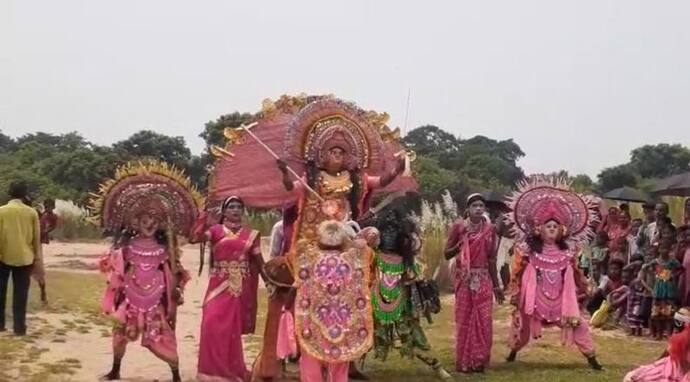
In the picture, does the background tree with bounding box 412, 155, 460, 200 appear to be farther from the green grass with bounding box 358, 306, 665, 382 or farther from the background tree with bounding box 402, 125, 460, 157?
the green grass with bounding box 358, 306, 665, 382

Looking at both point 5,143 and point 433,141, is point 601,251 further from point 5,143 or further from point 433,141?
point 5,143

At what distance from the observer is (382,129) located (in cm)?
941

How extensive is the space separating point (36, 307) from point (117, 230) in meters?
6.06

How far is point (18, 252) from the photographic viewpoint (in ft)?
36.1

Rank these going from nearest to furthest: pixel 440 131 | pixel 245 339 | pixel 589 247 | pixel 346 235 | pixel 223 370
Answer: pixel 346 235
pixel 223 370
pixel 245 339
pixel 589 247
pixel 440 131

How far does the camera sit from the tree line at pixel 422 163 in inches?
1535

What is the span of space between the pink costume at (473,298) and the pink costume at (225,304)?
2139 mm

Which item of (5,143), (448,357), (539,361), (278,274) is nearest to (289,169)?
(278,274)

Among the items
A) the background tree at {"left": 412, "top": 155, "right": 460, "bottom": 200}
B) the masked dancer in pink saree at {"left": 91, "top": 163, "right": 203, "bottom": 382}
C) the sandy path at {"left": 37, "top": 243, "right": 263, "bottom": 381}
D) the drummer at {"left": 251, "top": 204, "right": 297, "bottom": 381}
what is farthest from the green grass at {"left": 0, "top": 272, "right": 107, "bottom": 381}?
the background tree at {"left": 412, "top": 155, "right": 460, "bottom": 200}

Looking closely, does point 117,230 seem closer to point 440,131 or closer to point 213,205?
point 213,205

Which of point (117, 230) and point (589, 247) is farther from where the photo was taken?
point (589, 247)

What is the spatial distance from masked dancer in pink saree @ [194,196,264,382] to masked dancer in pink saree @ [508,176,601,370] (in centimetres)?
286

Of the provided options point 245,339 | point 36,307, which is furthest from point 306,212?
point 36,307

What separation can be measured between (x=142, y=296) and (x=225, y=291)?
73 cm
